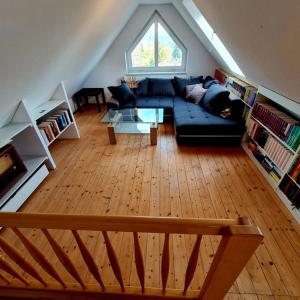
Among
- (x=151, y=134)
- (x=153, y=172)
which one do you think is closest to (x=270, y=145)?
(x=153, y=172)

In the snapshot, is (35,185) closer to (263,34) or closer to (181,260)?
(181,260)

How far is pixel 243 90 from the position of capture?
269 cm

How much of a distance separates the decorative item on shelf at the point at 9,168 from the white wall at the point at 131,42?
322cm

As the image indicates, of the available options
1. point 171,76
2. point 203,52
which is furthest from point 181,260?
point 203,52

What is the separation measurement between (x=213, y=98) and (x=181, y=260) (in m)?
2.46

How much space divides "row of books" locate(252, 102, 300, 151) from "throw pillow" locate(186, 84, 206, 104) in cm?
118

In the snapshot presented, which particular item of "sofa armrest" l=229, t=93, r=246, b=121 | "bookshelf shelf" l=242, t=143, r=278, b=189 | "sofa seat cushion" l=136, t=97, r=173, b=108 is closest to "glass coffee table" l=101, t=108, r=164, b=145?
"sofa seat cushion" l=136, t=97, r=173, b=108

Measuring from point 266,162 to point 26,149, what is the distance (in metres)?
3.05

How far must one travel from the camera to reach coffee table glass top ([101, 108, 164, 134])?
301cm

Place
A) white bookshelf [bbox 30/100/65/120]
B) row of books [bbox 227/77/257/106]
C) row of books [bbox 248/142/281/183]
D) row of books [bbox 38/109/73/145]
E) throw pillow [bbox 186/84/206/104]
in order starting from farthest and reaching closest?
throw pillow [bbox 186/84/206/104] → row of books [bbox 227/77/257/106] → row of books [bbox 38/109/73/145] → white bookshelf [bbox 30/100/65/120] → row of books [bbox 248/142/281/183]

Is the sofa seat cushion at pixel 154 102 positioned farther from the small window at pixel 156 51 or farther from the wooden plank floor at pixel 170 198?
the small window at pixel 156 51

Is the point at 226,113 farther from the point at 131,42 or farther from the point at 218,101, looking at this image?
the point at 131,42

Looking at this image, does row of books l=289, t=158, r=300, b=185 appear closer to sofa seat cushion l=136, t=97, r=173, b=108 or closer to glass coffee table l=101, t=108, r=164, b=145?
glass coffee table l=101, t=108, r=164, b=145

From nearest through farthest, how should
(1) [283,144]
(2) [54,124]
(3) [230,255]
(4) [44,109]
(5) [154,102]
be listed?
(3) [230,255]
(1) [283,144]
(4) [44,109]
(2) [54,124]
(5) [154,102]
